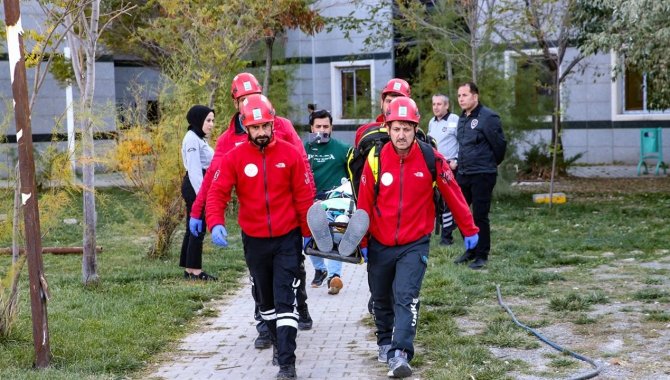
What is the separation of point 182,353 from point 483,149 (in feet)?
15.8

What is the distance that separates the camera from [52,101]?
27.3 meters

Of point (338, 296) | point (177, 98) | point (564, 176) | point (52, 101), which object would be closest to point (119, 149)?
point (177, 98)

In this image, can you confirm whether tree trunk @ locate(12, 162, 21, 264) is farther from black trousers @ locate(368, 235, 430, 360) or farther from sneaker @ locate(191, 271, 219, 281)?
sneaker @ locate(191, 271, 219, 281)

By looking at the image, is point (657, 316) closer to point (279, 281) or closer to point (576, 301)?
point (576, 301)

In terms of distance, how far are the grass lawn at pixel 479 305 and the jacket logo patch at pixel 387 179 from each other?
1.28m

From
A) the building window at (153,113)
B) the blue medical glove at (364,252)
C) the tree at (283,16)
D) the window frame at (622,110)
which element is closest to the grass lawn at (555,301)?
the blue medical glove at (364,252)

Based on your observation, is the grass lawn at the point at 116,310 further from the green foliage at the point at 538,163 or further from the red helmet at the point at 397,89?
the green foliage at the point at 538,163

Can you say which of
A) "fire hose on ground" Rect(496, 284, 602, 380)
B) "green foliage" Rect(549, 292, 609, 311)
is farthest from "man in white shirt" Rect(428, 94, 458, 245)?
"fire hose on ground" Rect(496, 284, 602, 380)

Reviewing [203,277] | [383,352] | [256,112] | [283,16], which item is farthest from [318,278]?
[283,16]

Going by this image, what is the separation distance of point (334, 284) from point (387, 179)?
3.20 meters

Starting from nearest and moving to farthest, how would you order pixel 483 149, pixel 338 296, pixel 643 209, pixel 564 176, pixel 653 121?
pixel 338 296 → pixel 483 149 → pixel 643 209 → pixel 564 176 → pixel 653 121

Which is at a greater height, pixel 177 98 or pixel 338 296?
pixel 177 98

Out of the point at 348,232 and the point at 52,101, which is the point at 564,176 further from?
the point at 348,232

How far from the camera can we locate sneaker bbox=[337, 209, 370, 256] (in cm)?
655
